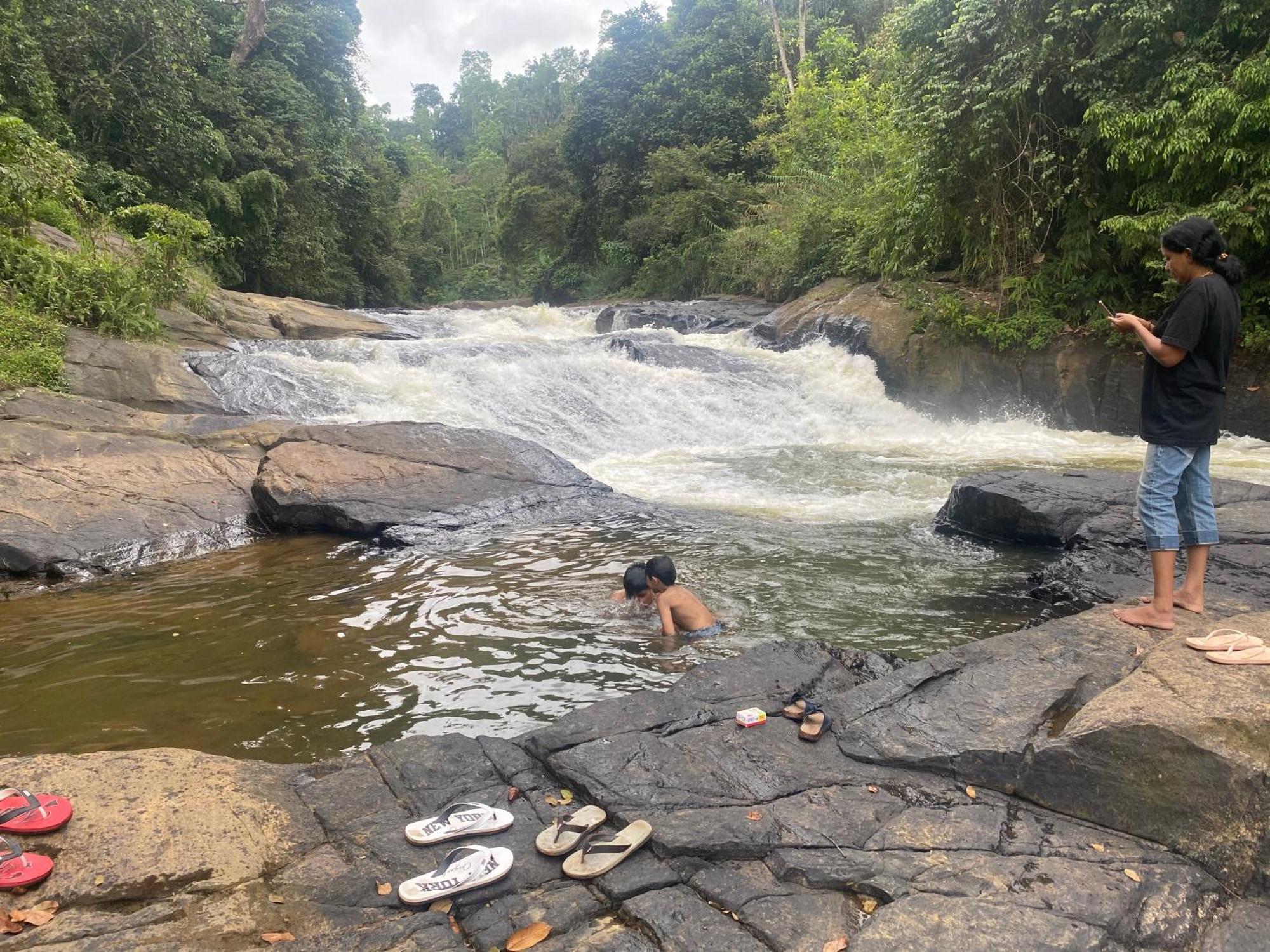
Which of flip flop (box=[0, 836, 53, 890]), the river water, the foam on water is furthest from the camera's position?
the foam on water

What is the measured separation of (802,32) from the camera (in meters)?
29.0

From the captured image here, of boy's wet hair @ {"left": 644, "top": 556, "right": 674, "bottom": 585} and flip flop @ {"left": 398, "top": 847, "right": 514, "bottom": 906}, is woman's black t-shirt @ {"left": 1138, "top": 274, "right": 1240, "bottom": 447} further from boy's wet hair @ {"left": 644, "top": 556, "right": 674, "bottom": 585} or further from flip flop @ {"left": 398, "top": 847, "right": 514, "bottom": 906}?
flip flop @ {"left": 398, "top": 847, "right": 514, "bottom": 906}

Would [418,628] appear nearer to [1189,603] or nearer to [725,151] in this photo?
[1189,603]

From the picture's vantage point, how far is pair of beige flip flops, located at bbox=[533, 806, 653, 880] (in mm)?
2367

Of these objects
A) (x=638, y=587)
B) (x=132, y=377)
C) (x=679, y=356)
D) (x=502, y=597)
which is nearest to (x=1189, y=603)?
(x=638, y=587)

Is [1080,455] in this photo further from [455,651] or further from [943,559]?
[455,651]

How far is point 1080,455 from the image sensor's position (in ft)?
34.0

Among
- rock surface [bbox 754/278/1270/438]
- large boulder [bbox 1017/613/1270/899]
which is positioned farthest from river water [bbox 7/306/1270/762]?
large boulder [bbox 1017/613/1270/899]

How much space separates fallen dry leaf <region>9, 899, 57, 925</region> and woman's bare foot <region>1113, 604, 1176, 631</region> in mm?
4276

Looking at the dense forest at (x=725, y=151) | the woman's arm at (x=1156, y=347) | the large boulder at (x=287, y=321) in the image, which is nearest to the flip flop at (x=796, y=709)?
the woman's arm at (x=1156, y=347)

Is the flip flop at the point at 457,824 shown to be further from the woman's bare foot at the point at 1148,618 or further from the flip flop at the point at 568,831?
the woman's bare foot at the point at 1148,618

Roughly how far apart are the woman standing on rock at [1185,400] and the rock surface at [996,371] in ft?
29.3

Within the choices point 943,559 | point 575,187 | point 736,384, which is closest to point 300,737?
point 943,559

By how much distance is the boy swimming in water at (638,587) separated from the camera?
5.10m
